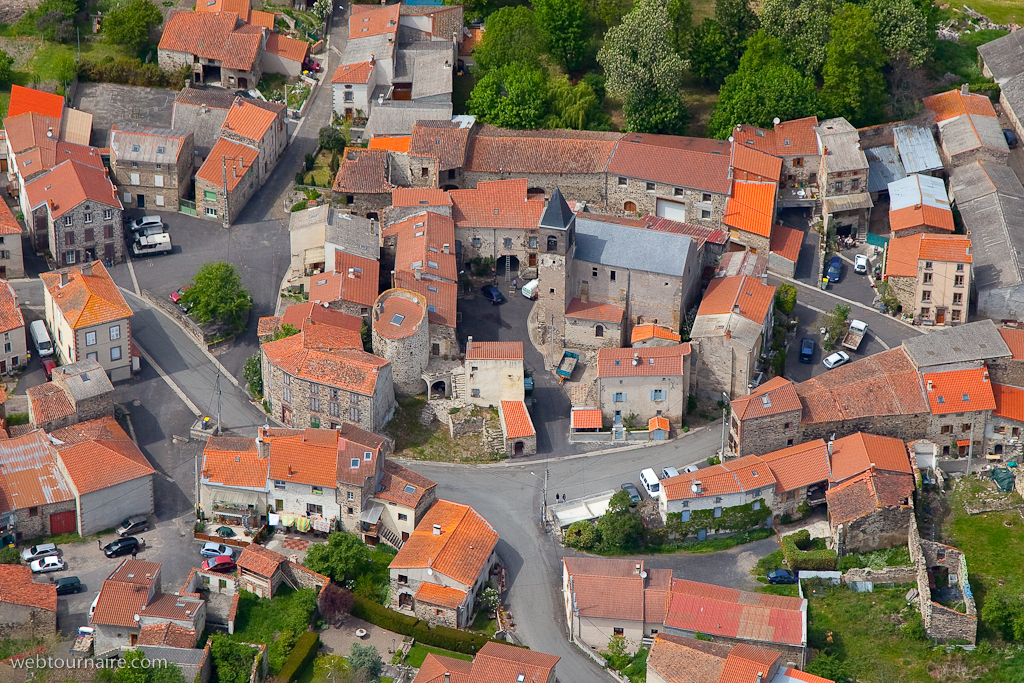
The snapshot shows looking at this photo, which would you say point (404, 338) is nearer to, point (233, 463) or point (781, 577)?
point (233, 463)

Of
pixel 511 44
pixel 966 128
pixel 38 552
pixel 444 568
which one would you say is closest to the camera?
pixel 444 568

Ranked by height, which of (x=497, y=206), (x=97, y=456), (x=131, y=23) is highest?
(x=131, y=23)

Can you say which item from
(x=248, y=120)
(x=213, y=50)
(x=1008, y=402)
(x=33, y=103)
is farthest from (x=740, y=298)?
(x=33, y=103)

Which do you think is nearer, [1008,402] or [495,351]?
[1008,402]

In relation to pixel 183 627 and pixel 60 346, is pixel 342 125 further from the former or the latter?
pixel 183 627

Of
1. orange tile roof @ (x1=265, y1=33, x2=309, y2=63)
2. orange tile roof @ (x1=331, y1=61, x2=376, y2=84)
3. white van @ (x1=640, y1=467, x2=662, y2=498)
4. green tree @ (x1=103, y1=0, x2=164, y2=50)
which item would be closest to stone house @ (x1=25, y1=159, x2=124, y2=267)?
green tree @ (x1=103, y1=0, x2=164, y2=50)

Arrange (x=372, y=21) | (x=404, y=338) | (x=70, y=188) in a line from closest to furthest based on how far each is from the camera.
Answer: (x=404, y=338)
(x=70, y=188)
(x=372, y=21)

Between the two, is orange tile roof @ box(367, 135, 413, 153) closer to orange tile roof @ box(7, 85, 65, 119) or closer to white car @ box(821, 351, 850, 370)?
orange tile roof @ box(7, 85, 65, 119)
